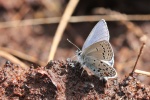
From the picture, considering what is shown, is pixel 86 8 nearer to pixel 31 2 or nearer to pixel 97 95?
pixel 31 2

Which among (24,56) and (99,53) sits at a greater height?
(24,56)

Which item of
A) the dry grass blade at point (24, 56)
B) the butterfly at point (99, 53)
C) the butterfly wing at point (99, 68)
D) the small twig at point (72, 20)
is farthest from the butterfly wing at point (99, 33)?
the small twig at point (72, 20)

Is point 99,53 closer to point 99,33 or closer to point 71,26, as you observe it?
point 99,33

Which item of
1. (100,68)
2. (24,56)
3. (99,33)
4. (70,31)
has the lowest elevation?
(100,68)

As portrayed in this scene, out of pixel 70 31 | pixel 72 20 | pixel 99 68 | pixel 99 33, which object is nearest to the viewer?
pixel 99 33

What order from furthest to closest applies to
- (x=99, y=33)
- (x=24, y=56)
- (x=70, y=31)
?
(x=70, y=31)
(x=24, y=56)
(x=99, y=33)

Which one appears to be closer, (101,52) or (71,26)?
(101,52)

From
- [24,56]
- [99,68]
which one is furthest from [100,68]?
[24,56]

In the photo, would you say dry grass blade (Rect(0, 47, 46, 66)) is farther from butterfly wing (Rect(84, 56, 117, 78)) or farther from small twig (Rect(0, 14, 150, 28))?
butterfly wing (Rect(84, 56, 117, 78))
